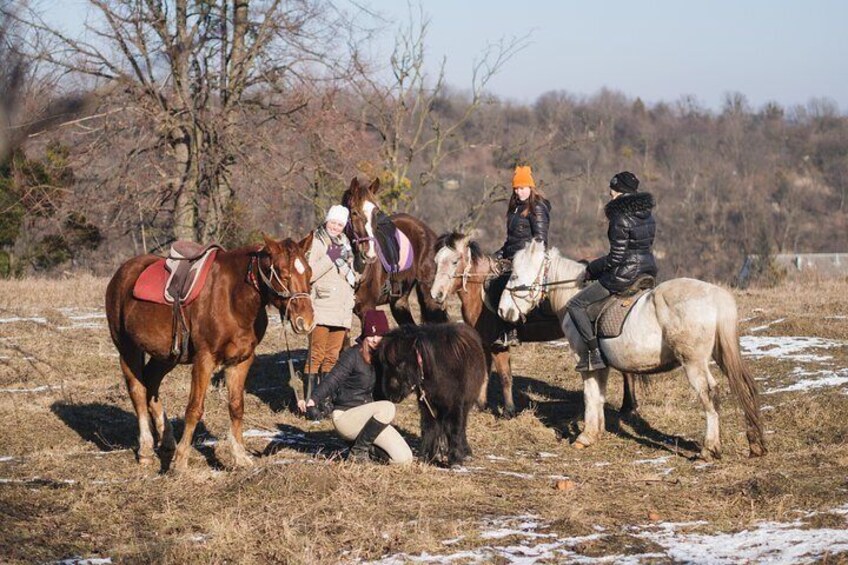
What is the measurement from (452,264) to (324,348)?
176 centimetres

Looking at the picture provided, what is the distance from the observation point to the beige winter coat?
34.5 feet

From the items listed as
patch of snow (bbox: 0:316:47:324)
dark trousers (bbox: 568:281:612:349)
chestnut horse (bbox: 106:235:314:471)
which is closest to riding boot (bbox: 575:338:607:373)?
dark trousers (bbox: 568:281:612:349)

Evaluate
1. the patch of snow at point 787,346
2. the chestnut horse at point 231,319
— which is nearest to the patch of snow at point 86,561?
the chestnut horse at point 231,319

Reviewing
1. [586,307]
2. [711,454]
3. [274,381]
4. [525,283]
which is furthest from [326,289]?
[711,454]

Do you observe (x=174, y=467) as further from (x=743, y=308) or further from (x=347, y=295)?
(x=743, y=308)

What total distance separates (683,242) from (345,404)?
78.4 meters

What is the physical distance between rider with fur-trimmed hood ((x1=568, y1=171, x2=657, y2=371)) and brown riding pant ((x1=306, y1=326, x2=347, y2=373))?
2.50 meters

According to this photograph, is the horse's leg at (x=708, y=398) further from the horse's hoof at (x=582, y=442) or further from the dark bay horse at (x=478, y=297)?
the dark bay horse at (x=478, y=297)

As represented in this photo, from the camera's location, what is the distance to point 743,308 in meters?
17.8

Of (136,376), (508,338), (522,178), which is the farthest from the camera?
(508,338)

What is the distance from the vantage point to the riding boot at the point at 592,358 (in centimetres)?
980

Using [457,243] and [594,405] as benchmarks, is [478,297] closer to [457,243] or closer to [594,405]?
[457,243]

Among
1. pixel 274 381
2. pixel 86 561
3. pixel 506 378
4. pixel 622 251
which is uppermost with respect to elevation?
pixel 622 251

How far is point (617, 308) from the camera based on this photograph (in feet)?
31.6
